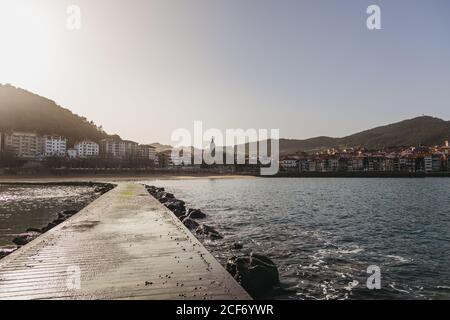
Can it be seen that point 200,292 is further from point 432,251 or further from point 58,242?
point 432,251

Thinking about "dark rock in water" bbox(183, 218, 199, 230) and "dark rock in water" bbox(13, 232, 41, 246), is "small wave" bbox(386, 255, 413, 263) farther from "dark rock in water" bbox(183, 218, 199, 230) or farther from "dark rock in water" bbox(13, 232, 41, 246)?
"dark rock in water" bbox(13, 232, 41, 246)

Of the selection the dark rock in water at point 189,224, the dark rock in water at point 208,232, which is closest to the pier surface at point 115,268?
the dark rock in water at point 208,232

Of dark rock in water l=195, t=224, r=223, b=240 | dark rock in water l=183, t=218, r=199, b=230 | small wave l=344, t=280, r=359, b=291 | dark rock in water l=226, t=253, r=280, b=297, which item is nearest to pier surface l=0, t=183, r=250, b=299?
dark rock in water l=226, t=253, r=280, b=297

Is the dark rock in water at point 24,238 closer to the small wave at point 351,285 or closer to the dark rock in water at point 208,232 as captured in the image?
the dark rock in water at point 208,232

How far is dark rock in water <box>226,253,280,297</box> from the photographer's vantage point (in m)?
13.9

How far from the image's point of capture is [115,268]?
39.7 feet

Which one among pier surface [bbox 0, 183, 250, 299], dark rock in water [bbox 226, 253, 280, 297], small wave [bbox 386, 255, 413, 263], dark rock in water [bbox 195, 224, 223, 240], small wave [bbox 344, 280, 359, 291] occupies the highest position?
pier surface [bbox 0, 183, 250, 299]

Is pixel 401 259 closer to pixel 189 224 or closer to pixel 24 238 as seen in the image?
pixel 189 224

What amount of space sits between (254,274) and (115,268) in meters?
5.05

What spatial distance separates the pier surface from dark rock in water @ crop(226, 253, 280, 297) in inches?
43.9

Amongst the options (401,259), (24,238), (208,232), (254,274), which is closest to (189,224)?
(208,232)

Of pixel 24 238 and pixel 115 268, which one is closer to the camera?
pixel 115 268

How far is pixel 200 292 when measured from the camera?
9.78 metres
